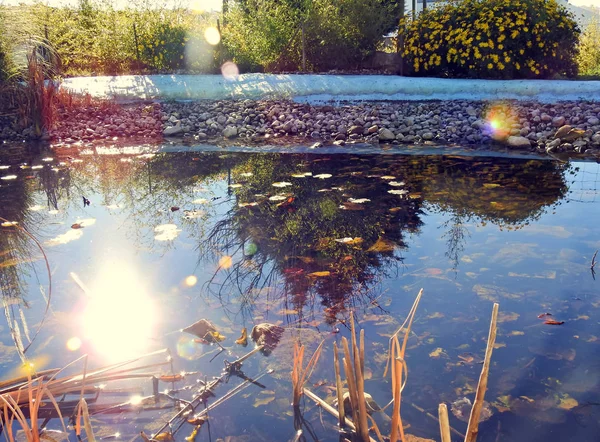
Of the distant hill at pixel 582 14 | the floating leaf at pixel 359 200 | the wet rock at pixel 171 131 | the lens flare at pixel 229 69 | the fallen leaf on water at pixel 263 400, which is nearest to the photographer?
the fallen leaf on water at pixel 263 400

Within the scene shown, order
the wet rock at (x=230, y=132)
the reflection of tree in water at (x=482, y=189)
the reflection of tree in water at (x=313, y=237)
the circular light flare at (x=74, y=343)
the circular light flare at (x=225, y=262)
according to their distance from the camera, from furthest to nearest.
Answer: the wet rock at (x=230, y=132) → the reflection of tree in water at (x=482, y=189) → the circular light flare at (x=225, y=262) → the reflection of tree in water at (x=313, y=237) → the circular light flare at (x=74, y=343)

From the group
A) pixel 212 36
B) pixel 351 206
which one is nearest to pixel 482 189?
pixel 351 206

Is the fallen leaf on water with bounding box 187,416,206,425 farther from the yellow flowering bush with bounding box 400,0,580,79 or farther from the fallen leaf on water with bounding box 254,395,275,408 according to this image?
the yellow flowering bush with bounding box 400,0,580,79

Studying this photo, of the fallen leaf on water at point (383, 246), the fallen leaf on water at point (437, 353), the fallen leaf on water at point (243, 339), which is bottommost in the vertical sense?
the fallen leaf on water at point (437, 353)

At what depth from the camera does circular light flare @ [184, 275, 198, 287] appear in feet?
10.8

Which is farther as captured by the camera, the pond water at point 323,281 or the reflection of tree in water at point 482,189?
the reflection of tree in water at point 482,189

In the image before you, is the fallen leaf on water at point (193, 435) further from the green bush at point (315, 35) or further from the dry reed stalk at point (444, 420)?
the green bush at point (315, 35)

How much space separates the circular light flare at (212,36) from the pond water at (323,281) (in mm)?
8434

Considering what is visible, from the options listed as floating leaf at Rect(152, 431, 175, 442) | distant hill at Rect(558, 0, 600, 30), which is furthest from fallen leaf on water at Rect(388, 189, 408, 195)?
distant hill at Rect(558, 0, 600, 30)

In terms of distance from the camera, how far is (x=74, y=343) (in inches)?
104

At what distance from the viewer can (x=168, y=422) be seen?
2074 mm

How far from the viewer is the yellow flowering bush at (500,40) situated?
1040 cm

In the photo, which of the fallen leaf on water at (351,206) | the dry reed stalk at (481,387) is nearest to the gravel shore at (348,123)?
the fallen leaf on water at (351,206)

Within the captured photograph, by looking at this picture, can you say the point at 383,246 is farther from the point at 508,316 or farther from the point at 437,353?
the point at 437,353
